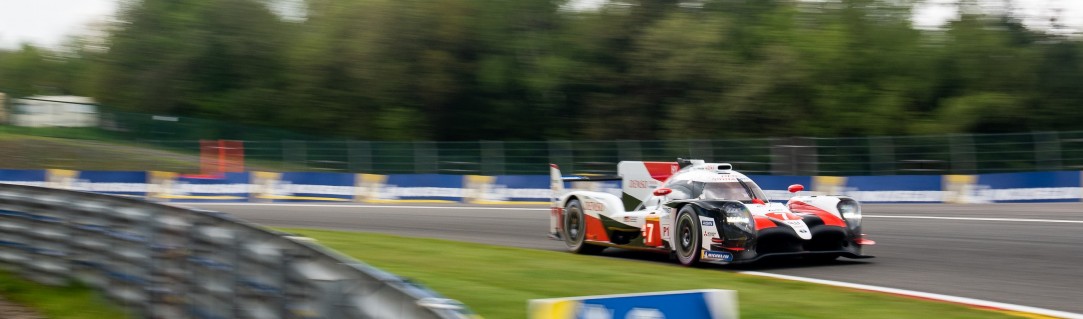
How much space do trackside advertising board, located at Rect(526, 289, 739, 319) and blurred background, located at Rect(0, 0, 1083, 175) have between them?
21.9 meters

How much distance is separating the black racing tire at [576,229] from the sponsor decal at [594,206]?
0.30 ft

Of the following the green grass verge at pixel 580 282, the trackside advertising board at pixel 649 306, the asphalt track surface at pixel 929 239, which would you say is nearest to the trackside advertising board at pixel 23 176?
the asphalt track surface at pixel 929 239

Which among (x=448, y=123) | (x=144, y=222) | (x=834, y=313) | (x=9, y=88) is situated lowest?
(x=834, y=313)

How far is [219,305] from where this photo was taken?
6.36 meters

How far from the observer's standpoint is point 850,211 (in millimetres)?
11078

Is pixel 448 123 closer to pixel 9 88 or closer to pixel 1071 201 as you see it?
pixel 1071 201

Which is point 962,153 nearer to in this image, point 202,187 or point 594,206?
point 594,206

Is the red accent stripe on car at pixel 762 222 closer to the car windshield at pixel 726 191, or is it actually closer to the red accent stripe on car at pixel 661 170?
the car windshield at pixel 726 191

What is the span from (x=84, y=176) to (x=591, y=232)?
21110mm

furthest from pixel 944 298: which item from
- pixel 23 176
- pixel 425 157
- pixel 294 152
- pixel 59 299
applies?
pixel 294 152

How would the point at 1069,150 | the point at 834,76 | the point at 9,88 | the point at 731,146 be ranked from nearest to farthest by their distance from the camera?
the point at 1069,150, the point at 731,146, the point at 834,76, the point at 9,88

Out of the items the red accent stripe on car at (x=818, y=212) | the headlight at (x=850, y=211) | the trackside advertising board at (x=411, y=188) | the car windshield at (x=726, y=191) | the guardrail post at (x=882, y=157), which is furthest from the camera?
the trackside advertising board at (x=411, y=188)

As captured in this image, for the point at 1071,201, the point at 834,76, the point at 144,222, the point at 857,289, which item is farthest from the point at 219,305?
the point at 834,76

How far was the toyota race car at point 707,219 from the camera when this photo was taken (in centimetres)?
1049
